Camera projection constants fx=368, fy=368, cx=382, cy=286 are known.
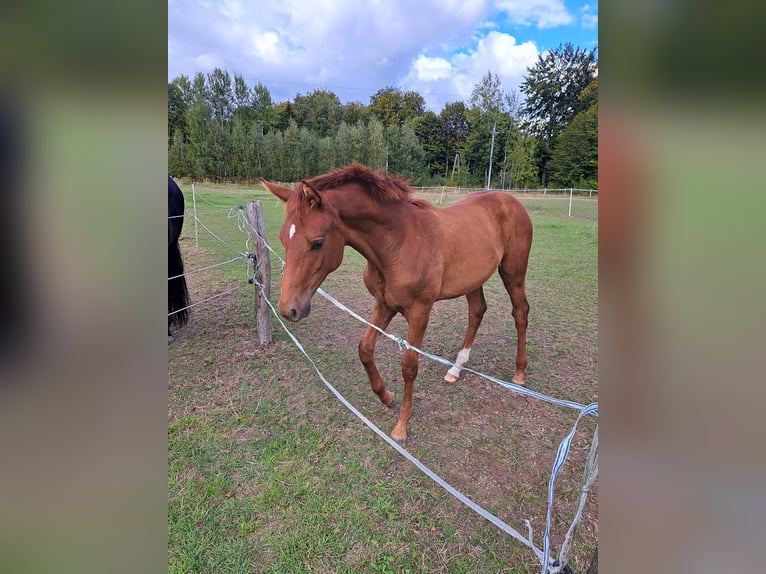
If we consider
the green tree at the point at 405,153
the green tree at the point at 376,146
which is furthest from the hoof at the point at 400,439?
the green tree at the point at 405,153

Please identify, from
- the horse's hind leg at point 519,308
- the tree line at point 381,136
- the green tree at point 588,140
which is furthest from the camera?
the tree line at point 381,136

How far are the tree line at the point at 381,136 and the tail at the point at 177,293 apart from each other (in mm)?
19875

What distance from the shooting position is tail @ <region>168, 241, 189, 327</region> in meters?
3.89

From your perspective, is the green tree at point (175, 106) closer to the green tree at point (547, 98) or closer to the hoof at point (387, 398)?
the hoof at point (387, 398)

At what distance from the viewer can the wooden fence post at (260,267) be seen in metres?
3.84

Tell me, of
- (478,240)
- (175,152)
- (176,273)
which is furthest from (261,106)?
(478,240)

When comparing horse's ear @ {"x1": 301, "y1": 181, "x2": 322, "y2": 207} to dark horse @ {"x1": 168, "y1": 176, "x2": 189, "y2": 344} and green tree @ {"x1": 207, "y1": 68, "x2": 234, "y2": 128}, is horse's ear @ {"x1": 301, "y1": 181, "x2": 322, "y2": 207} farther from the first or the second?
green tree @ {"x1": 207, "y1": 68, "x2": 234, "y2": 128}

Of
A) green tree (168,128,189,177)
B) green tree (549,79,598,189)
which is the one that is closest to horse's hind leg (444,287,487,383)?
green tree (549,79,598,189)

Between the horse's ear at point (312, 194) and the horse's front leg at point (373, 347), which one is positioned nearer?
the horse's ear at point (312, 194)
